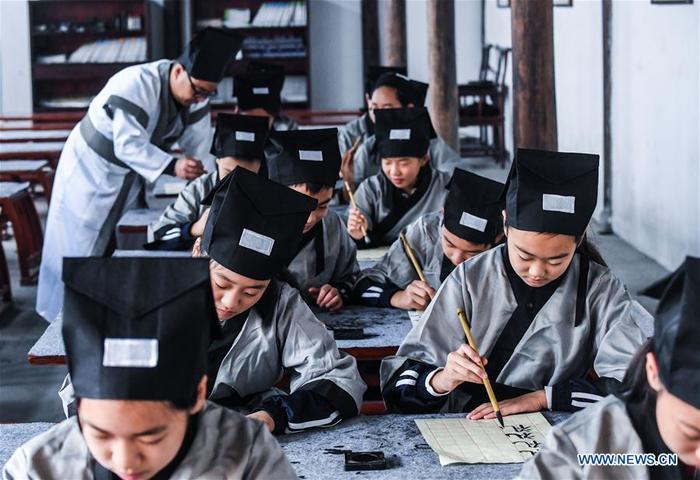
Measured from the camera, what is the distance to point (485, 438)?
2.37 m

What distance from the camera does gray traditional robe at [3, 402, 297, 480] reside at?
1.80m

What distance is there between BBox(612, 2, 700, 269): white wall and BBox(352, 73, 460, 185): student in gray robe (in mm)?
1171

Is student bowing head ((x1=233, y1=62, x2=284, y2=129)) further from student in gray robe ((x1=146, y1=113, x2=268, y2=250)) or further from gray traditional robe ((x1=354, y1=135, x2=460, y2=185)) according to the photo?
student in gray robe ((x1=146, y1=113, x2=268, y2=250))

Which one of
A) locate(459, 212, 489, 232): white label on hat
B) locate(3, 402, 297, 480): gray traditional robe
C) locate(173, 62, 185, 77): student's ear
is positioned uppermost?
locate(173, 62, 185, 77): student's ear

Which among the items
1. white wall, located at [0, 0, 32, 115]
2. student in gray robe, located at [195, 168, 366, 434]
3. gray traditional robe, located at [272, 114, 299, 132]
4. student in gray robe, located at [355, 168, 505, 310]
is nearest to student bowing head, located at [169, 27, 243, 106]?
gray traditional robe, located at [272, 114, 299, 132]

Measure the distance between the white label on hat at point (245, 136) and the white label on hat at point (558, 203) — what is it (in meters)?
2.00

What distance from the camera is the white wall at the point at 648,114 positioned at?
5.70 metres

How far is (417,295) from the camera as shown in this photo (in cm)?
353

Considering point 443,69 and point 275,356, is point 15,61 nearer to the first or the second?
point 443,69

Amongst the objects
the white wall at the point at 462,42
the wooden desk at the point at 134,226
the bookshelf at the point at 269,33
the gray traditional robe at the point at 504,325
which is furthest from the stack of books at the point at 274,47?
the gray traditional robe at the point at 504,325

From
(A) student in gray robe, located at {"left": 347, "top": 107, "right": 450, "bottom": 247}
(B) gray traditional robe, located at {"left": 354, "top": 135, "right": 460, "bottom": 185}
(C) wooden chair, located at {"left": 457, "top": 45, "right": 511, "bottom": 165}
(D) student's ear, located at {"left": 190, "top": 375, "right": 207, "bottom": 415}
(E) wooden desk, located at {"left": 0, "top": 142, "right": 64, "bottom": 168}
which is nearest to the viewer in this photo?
(D) student's ear, located at {"left": 190, "top": 375, "right": 207, "bottom": 415}

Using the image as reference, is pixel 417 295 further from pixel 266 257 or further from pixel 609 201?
pixel 609 201

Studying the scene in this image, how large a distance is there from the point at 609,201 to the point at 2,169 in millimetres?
3958

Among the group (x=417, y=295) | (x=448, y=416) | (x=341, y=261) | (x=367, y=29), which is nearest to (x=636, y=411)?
(x=448, y=416)
